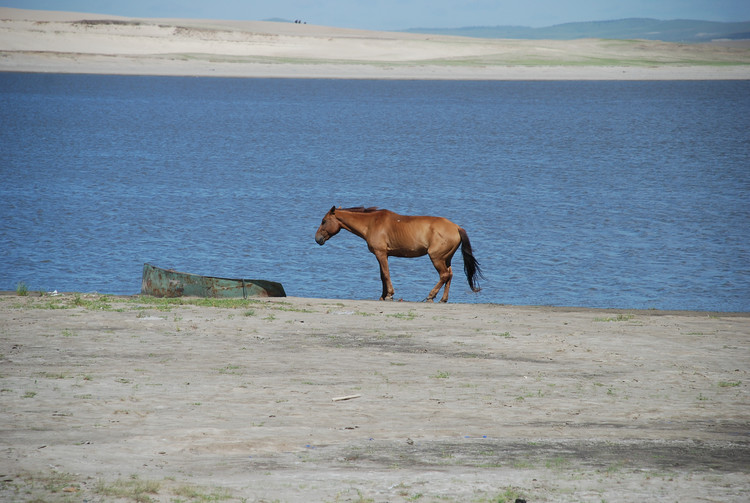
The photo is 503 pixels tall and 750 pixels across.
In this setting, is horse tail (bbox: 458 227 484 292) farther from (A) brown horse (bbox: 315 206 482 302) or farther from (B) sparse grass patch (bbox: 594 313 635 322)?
(B) sparse grass patch (bbox: 594 313 635 322)

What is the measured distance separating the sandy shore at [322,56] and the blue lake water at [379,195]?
47.6 meters

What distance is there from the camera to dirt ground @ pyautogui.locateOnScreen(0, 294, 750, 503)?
6750 millimetres

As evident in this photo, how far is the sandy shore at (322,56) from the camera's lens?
133625 mm

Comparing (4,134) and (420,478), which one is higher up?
(420,478)

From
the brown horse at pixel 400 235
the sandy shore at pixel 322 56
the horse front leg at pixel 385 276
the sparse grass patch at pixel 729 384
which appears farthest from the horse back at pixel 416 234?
the sandy shore at pixel 322 56

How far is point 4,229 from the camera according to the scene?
1038 inches

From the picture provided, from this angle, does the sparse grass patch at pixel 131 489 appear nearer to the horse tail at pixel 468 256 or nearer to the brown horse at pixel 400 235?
the brown horse at pixel 400 235

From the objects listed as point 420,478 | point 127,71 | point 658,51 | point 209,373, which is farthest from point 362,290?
point 658,51

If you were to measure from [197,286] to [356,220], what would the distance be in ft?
10.7

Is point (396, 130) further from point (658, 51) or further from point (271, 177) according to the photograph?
point (658, 51)

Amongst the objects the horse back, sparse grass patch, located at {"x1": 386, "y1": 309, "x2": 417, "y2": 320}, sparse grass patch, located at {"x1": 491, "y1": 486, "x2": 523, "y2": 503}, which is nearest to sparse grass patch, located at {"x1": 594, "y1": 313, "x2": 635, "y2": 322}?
sparse grass patch, located at {"x1": 386, "y1": 309, "x2": 417, "y2": 320}

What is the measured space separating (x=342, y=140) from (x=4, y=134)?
23966mm

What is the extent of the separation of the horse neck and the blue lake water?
3070 millimetres

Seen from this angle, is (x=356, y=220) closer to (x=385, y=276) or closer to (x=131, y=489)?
(x=385, y=276)
